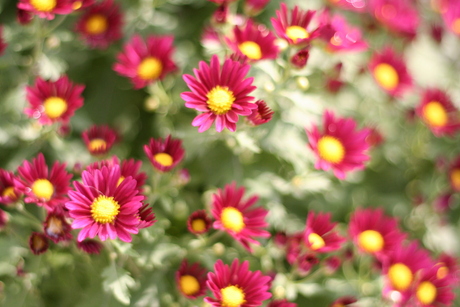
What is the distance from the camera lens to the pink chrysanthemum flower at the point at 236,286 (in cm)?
101

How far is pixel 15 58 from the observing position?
4.56 feet

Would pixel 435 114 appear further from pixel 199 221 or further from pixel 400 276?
pixel 199 221

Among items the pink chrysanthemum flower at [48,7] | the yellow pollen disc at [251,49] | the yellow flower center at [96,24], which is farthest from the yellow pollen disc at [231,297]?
the yellow flower center at [96,24]

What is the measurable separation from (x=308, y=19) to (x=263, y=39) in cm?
14

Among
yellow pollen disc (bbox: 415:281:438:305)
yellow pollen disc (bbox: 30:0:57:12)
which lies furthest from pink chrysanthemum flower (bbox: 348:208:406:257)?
yellow pollen disc (bbox: 30:0:57:12)

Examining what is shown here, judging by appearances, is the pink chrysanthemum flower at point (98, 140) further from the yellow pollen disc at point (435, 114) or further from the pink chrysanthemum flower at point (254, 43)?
the yellow pollen disc at point (435, 114)

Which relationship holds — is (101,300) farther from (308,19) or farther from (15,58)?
(308,19)

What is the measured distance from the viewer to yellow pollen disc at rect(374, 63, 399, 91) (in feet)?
5.54

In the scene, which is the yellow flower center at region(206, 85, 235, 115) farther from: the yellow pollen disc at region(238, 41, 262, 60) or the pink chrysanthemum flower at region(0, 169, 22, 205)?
the pink chrysanthemum flower at region(0, 169, 22, 205)

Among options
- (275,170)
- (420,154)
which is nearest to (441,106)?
(420,154)

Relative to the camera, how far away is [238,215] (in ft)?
3.75

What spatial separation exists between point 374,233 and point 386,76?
667 mm

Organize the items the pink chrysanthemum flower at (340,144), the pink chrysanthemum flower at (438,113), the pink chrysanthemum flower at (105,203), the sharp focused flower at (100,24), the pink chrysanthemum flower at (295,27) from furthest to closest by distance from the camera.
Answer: the pink chrysanthemum flower at (438,113) → the sharp focused flower at (100,24) → the pink chrysanthemum flower at (340,144) → the pink chrysanthemum flower at (295,27) → the pink chrysanthemum flower at (105,203)

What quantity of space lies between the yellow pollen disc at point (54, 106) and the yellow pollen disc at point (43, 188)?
0.23 metres
